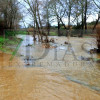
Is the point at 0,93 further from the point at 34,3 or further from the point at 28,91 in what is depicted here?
the point at 34,3

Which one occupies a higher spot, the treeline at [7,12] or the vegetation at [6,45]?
the treeline at [7,12]

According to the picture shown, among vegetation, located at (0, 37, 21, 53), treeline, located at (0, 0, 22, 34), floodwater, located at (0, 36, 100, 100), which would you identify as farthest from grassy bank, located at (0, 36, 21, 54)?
treeline, located at (0, 0, 22, 34)

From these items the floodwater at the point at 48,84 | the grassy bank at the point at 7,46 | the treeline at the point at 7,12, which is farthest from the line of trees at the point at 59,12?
the floodwater at the point at 48,84

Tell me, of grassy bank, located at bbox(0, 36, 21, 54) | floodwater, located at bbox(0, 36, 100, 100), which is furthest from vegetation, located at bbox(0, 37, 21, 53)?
floodwater, located at bbox(0, 36, 100, 100)

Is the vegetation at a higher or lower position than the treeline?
lower

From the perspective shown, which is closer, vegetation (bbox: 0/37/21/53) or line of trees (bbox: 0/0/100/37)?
vegetation (bbox: 0/37/21/53)

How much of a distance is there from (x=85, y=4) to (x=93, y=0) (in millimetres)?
1416

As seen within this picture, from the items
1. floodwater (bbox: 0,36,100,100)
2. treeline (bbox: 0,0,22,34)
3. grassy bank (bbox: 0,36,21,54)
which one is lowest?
floodwater (bbox: 0,36,100,100)

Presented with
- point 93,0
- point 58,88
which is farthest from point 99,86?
point 93,0

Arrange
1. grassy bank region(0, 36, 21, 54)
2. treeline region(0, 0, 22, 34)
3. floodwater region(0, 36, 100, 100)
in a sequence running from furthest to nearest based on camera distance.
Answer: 1. treeline region(0, 0, 22, 34)
2. grassy bank region(0, 36, 21, 54)
3. floodwater region(0, 36, 100, 100)

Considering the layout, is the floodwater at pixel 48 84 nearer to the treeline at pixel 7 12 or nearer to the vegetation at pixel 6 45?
the vegetation at pixel 6 45

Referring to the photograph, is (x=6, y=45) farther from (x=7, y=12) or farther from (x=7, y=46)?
(x=7, y=12)

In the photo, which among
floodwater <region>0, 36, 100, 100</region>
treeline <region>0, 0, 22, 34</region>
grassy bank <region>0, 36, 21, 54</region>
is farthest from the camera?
treeline <region>0, 0, 22, 34</region>

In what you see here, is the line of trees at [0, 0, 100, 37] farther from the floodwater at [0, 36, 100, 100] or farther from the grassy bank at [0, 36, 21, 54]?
the floodwater at [0, 36, 100, 100]
